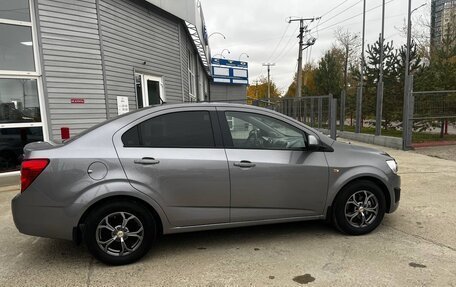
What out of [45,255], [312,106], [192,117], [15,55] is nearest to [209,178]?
[192,117]

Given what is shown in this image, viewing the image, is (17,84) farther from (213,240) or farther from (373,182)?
(373,182)

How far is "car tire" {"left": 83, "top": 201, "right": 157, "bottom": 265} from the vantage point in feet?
11.0

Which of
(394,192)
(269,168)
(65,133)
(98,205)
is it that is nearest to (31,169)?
(98,205)

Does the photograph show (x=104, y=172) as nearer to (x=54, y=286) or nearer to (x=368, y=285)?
(x=54, y=286)

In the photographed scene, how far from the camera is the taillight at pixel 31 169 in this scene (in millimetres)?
3244

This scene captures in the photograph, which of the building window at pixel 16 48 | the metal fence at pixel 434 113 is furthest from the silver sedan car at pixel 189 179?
the metal fence at pixel 434 113

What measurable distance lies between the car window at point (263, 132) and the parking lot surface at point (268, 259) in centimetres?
112

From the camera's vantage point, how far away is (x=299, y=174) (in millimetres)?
3824

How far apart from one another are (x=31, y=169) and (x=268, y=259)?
8.08ft

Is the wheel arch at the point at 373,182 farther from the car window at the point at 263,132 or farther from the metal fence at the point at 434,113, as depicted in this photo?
the metal fence at the point at 434,113

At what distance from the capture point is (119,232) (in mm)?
3406

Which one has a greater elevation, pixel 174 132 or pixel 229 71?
pixel 229 71

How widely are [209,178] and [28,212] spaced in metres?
1.75

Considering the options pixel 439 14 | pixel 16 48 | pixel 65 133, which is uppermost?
pixel 439 14
